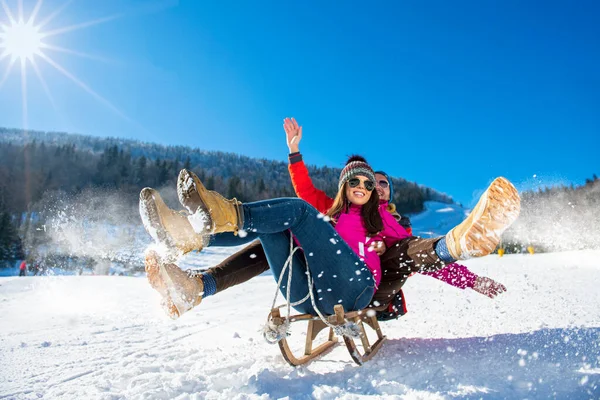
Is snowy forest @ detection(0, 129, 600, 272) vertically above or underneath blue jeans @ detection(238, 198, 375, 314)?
above

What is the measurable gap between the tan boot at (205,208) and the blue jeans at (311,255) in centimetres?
7

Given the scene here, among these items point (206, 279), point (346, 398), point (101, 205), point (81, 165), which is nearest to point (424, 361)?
point (346, 398)

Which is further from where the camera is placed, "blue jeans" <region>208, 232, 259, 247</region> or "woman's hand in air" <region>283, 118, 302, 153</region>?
"woman's hand in air" <region>283, 118, 302, 153</region>

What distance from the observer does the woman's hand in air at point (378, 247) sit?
230 cm

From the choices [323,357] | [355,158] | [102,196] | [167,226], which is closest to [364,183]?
[355,158]

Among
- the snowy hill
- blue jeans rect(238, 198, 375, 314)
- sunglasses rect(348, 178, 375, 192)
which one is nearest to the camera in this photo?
blue jeans rect(238, 198, 375, 314)

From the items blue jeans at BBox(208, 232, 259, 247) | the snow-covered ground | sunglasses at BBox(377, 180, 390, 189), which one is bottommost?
the snow-covered ground

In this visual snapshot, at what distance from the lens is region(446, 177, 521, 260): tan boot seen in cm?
168

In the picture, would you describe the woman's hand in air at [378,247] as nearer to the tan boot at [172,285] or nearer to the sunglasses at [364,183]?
the sunglasses at [364,183]

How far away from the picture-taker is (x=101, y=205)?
59.7m

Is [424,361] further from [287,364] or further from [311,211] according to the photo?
[311,211]

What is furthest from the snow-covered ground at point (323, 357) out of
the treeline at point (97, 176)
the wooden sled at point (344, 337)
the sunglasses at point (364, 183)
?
the treeline at point (97, 176)

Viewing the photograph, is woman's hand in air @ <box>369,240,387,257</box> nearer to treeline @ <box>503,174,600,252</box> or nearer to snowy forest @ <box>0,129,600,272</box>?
treeline @ <box>503,174,600,252</box>

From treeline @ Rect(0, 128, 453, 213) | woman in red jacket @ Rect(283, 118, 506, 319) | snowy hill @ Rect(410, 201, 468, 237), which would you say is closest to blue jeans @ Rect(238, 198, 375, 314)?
woman in red jacket @ Rect(283, 118, 506, 319)
